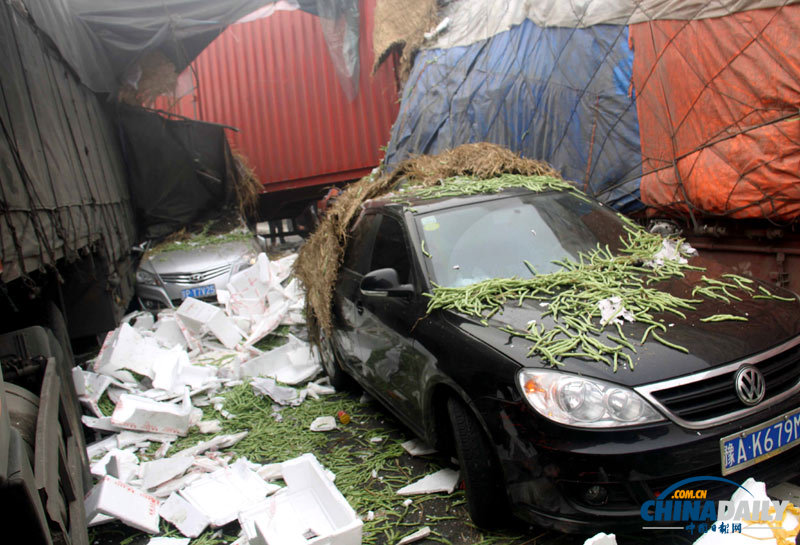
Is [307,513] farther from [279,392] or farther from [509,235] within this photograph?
[279,392]

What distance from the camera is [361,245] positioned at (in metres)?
4.44

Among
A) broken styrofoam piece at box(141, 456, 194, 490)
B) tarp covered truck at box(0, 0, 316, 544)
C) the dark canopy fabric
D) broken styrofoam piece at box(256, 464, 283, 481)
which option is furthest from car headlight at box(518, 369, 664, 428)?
the dark canopy fabric

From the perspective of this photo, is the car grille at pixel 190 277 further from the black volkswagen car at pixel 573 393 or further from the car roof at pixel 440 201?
the black volkswagen car at pixel 573 393

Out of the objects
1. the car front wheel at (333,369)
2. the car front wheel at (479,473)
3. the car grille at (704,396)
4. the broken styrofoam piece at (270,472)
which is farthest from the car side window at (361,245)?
the car grille at (704,396)

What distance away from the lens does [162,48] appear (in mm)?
9781

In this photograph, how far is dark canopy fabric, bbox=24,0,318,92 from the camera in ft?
26.9

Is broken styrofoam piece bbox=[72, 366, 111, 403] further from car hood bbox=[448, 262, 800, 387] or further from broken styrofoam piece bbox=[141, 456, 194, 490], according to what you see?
car hood bbox=[448, 262, 800, 387]

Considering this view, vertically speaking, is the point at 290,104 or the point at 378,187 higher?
the point at 290,104

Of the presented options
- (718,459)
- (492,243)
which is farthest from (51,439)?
(718,459)

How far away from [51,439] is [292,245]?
1065cm

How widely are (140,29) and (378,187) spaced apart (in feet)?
21.2

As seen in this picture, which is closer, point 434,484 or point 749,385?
point 749,385

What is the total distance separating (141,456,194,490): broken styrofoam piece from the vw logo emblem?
10.9 ft

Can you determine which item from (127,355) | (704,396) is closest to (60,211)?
(127,355)
